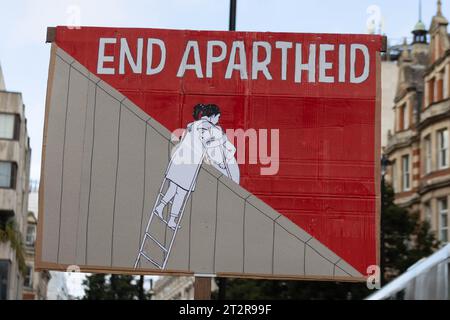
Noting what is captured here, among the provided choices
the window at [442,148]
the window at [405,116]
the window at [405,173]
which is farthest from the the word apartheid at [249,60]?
the window at [405,116]

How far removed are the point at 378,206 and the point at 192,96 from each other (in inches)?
82.7

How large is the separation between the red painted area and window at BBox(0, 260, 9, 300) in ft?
125

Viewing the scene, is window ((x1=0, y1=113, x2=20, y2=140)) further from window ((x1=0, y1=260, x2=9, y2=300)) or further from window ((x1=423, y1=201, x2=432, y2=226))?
window ((x1=423, y1=201, x2=432, y2=226))

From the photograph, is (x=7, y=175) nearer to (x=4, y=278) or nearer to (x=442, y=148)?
(x=4, y=278)

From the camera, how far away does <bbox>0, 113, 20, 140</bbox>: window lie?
157 ft

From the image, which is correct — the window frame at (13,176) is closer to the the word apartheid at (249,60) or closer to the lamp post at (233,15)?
the lamp post at (233,15)

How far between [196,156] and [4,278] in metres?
39.4

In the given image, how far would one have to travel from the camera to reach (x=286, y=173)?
876 centimetres

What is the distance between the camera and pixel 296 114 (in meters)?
8.87

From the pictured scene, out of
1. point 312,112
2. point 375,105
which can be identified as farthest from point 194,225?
point 375,105

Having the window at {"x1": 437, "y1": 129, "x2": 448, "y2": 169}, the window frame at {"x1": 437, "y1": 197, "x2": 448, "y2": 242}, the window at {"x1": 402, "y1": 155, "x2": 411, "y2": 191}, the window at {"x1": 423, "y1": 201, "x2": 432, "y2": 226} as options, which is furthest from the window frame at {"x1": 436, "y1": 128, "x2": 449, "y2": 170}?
the window at {"x1": 402, "y1": 155, "x2": 411, "y2": 191}

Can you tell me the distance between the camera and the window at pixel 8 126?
47875 mm

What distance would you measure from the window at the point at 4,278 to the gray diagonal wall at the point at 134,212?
37884 millimetres
